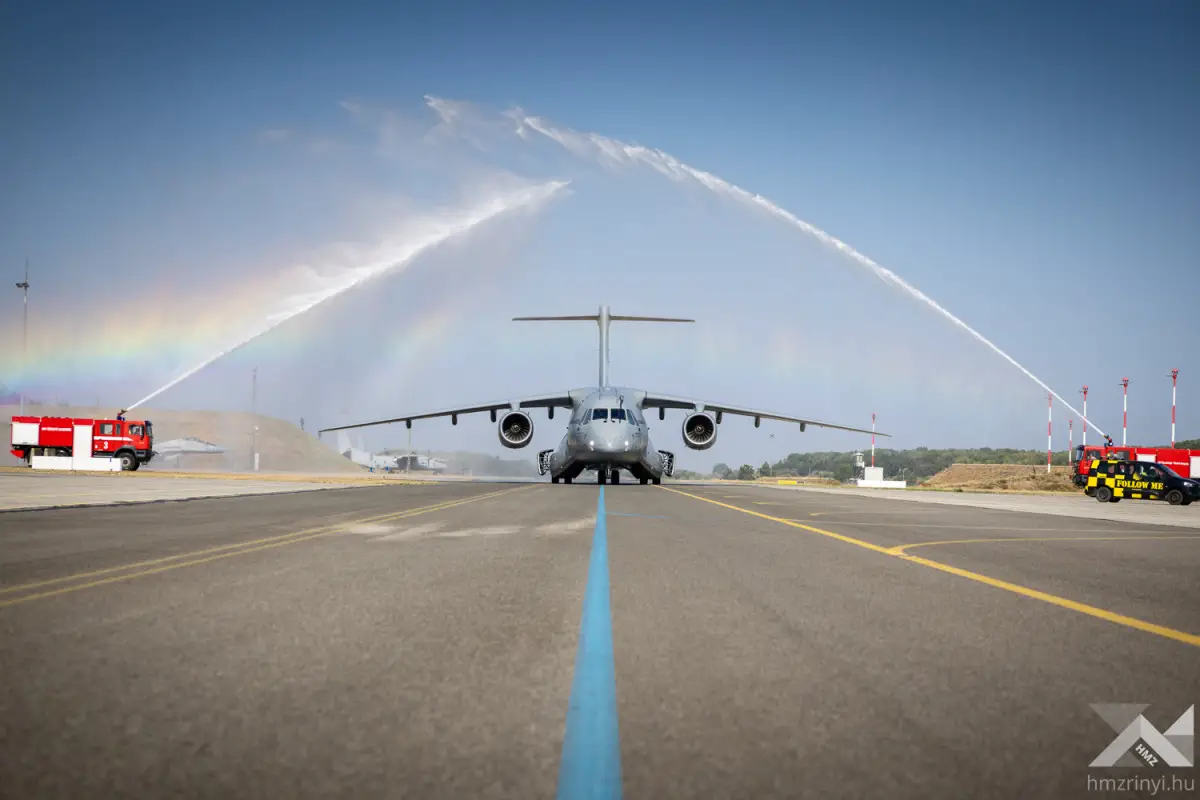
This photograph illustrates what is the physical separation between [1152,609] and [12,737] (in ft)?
21.6

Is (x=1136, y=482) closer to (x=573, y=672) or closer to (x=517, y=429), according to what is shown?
(x=517, y=429)

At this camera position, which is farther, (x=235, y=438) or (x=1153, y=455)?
(x=235, y=438)

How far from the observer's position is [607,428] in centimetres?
3198

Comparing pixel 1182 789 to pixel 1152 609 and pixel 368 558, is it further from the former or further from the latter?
pixel 368 558

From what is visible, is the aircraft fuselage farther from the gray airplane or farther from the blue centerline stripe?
the blue centerline stripe

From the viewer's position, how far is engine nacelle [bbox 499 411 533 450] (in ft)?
124

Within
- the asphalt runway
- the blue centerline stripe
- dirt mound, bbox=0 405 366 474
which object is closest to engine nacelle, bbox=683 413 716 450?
the asphalt runway

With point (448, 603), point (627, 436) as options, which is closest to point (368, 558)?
point (448, 603)

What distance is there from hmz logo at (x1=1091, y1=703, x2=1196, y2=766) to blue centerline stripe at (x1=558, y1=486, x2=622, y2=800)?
157 cm

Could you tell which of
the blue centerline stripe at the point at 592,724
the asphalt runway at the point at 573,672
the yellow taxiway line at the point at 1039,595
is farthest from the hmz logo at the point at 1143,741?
the yellow taxiway line at the point at 1039,595

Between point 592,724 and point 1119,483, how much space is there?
3213 centimetres

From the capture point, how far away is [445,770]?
2684mm

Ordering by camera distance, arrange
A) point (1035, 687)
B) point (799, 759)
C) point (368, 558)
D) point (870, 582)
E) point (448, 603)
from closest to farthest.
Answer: point (799, 759)
point (1035, 687)
point (448, 603)
point (870, 582)
point (368, 558)

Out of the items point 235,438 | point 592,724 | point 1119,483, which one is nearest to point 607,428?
point 1119,483
